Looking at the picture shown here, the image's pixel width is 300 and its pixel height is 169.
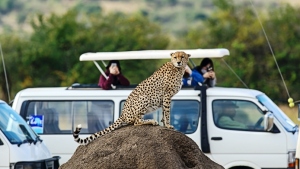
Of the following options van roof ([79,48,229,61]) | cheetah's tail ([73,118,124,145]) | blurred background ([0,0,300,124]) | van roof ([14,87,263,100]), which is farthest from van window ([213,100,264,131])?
blurred background ([0,0,300,124])

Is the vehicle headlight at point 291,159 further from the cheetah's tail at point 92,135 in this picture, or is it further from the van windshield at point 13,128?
the cheetah's tail at point 92,135

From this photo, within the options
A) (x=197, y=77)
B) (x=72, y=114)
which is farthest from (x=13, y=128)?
(x=197, y=77)

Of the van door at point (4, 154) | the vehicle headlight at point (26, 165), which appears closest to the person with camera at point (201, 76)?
the vehicle headlight at point (26, 165)

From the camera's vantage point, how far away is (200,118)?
1495 centimetres

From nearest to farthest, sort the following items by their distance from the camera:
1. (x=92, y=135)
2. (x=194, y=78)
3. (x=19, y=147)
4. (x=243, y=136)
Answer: (x=92, y=135), (x=19, y=147), (x=243, y=136), (x=194, y=78)

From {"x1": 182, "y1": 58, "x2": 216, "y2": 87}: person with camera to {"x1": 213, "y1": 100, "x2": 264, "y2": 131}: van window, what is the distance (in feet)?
2.18

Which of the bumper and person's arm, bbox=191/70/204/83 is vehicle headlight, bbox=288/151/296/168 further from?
the bumper

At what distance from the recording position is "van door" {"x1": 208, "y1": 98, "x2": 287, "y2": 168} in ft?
48.0

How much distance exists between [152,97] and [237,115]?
187 inches

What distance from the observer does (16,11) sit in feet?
229

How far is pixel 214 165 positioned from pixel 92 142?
122cm

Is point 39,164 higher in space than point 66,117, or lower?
lower

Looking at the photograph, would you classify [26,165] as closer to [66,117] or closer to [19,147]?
[19,147]

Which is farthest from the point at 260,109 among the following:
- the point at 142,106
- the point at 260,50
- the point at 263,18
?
the point at 263,18
